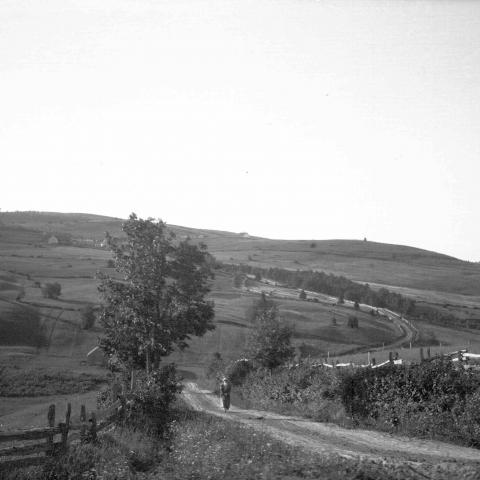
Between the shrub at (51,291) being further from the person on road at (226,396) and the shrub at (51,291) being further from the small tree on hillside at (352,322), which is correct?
the person on road at (226,396)

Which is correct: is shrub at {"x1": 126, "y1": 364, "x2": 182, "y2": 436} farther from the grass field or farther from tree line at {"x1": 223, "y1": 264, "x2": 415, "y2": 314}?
tree line at {"x1": 223, "y1": 264, "x2": 415, "y2": 314}

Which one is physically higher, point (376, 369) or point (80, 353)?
point (376, 369)

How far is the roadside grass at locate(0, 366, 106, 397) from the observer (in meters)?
54.8

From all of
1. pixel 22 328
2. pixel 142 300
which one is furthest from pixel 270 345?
pixel 22 328

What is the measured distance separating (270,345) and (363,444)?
2444 centimetres

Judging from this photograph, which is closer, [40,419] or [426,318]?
[40,419]

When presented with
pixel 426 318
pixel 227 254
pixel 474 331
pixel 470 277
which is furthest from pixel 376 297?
pixel 227 254

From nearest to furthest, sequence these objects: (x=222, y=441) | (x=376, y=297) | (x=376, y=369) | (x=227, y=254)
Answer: (x=222, y=441) → (x=376, y=369) → (x=376, y=297) → (x=227, y=254)

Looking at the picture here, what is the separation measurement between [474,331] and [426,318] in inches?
415

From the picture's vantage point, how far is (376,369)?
2625cm

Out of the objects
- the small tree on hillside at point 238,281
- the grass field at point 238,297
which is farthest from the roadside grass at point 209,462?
the small tree on hillside at point 238,281

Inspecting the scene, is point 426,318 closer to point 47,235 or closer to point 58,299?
point 58,299

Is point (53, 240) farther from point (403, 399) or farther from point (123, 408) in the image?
point (403, 399)

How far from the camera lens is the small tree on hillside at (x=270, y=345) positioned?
44188 millimetres
